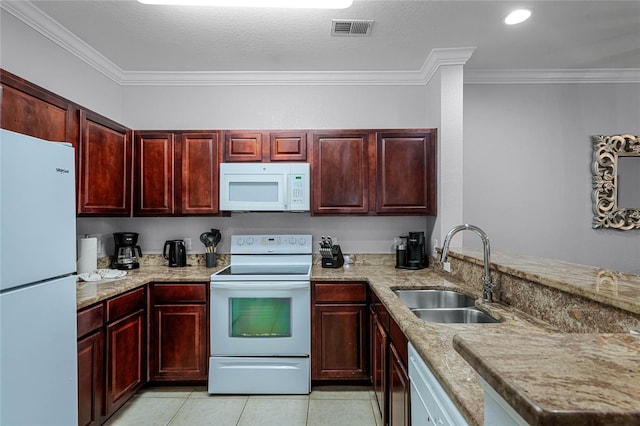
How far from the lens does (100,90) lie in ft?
9.59

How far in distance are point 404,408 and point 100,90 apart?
3351mm

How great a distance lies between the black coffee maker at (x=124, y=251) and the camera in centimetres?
294

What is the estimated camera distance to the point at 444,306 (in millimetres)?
2154

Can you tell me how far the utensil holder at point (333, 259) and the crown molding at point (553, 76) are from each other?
6.81 ft

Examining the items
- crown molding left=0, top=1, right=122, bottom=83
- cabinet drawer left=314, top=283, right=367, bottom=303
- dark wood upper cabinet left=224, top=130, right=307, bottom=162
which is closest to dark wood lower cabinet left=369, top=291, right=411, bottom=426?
cabinet drawer left=314, top=283, right=367, bottom=303

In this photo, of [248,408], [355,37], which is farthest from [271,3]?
[248,408]

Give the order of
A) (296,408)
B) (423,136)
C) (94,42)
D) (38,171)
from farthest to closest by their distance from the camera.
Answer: (423,136), (94,42), (296,408), (38,171)

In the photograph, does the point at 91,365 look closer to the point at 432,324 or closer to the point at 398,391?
the point at 398,391

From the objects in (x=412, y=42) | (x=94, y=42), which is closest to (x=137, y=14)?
(x=94, y=42)

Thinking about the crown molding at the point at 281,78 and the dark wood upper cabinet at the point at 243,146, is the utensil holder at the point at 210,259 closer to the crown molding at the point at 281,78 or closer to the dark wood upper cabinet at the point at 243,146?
the dark wood upper cabinet at the point at 243,146

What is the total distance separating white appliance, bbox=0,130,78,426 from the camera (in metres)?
1.28

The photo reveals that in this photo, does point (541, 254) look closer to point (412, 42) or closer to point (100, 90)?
point (412, 42)

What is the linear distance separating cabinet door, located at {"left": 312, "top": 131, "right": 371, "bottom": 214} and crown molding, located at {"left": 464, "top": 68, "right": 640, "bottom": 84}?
1345mm

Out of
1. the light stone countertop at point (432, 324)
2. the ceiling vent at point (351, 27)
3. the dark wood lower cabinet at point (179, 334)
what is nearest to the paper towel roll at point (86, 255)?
the light stone countertop at point (432, 324)
